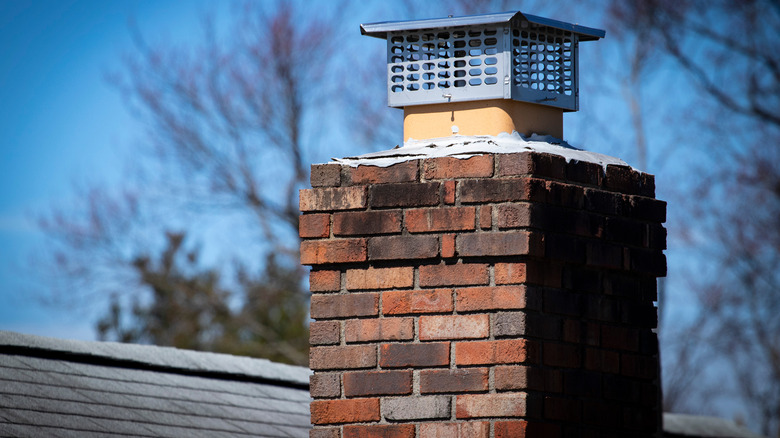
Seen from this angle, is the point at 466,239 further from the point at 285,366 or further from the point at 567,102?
the point at 285,366

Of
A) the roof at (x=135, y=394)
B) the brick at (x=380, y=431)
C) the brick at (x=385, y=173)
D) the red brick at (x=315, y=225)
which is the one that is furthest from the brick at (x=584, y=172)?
the roof at (x=135, y=394)

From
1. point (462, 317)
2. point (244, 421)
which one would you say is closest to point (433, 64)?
point (462, 317)

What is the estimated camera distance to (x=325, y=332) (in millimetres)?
3342

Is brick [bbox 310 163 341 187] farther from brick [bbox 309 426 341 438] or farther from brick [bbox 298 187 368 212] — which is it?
brick [bbox 309 426 341 438]

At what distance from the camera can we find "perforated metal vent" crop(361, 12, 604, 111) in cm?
352

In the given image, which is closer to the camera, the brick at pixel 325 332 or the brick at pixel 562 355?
the brick at pixel 562 355

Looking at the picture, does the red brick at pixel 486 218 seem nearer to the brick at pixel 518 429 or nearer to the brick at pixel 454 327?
the brick at pixel 454 327

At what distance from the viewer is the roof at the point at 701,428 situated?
9.41 meters

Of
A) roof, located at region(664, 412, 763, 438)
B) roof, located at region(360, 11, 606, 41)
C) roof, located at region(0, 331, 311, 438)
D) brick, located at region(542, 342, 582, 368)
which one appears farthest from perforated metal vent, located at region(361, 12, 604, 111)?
roof, located at region(664, 412, 763, 438)

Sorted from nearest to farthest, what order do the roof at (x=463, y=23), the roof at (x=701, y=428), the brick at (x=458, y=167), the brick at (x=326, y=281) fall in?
the brick at (x=458, y=167) → the brick at (x=326, y=281) → the roof at (x=463, y=23) → the roof at (x=701, y=428)

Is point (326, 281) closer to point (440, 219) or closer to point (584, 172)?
point (440, 219)

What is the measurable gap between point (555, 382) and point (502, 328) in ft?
0.85

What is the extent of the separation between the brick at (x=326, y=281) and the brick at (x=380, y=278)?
0.04 metres

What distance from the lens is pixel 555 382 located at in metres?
3.18
